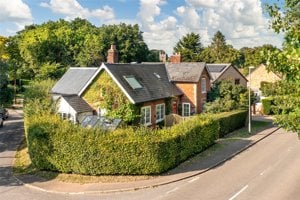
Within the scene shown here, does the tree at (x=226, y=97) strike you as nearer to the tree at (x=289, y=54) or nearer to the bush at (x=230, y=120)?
the bush at (x=230, y=120)

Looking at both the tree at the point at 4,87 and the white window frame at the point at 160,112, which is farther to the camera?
the tree at the point at 4,87

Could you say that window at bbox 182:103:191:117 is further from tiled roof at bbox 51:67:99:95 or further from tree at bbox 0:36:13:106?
tree at bbox 0:36:13:106

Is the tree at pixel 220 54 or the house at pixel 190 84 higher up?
the tree at pixel 220 54

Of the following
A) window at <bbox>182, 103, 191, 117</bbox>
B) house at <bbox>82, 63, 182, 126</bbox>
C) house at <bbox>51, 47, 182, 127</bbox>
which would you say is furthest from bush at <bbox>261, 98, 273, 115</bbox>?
house at <bbox>82, 63, 182, 126</bbox>

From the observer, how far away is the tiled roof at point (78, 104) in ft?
114

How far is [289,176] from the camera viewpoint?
71.8ft

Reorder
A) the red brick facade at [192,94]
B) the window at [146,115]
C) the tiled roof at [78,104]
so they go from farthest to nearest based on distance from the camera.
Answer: the red brick facade at [192,94] → the tiled roof at [78,104] → the window at [146,115]

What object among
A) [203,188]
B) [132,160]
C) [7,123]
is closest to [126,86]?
[132,160]

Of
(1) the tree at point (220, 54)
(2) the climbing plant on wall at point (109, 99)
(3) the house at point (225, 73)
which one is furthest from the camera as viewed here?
(1) the tree at point (220, 54)

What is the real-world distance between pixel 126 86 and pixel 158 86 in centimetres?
567

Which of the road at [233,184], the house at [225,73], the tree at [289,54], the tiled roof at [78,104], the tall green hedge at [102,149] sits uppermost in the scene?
the house at [225,73]

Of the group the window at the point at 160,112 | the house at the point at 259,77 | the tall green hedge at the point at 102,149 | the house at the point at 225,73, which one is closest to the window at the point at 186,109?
the window at the point at 160,112

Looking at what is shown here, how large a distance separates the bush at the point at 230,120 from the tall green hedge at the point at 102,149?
1112 cm

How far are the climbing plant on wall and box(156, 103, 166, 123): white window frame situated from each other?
4.00 m
